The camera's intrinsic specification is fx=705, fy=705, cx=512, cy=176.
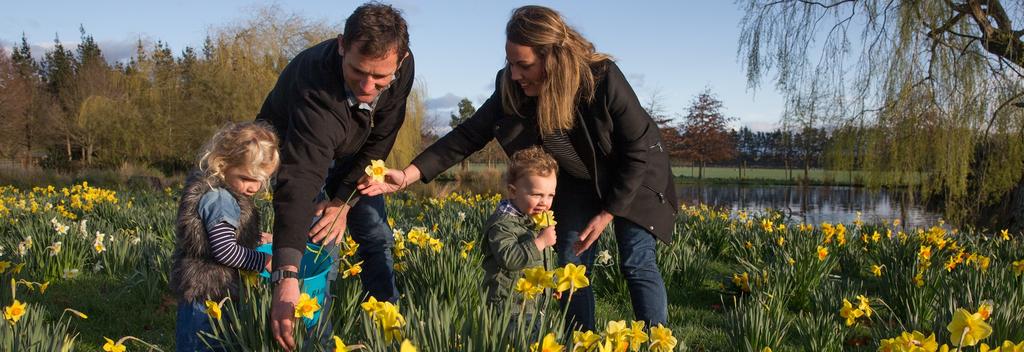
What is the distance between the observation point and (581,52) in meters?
2.44

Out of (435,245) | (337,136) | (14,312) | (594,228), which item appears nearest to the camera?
(14,312)

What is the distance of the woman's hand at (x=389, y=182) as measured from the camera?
2520mm

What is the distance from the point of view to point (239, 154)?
2.35 meters

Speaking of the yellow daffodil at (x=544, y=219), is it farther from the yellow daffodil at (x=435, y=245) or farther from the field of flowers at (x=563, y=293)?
the yellow daffodil at (x=435, y=245)

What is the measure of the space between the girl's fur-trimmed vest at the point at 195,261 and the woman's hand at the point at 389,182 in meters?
0.49

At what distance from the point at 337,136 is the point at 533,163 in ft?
2.25

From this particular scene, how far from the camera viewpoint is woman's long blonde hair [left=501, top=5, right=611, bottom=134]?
7.65ft

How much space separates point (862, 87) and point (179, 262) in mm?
7738

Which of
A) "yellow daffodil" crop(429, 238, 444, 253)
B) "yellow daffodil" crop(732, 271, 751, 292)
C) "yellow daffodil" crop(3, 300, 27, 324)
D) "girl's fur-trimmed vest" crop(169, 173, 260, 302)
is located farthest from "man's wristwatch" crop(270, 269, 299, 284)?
"yellow daffodil" crop(732, 271, 751, 292)

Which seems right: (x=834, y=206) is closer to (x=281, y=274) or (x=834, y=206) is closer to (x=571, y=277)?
(x=571, y=277)

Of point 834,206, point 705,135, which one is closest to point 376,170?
point 834,206

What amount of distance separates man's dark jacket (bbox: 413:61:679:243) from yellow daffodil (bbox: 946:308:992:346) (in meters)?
1.13

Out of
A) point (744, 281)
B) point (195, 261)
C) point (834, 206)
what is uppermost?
point (195, 261)

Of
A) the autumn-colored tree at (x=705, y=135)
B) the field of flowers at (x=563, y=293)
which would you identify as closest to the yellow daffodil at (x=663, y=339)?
the field of flowers at (x=563, y=293)
